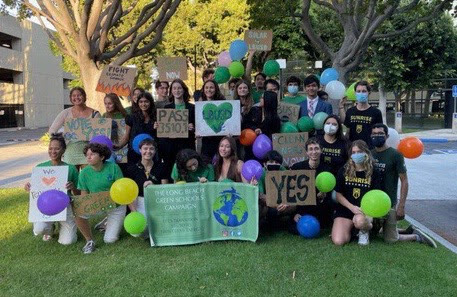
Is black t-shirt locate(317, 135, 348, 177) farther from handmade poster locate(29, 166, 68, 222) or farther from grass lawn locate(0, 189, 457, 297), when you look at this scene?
handmade poster locate(29, 166, 68, 222)

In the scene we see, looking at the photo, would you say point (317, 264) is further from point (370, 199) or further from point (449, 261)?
point (449, 261)

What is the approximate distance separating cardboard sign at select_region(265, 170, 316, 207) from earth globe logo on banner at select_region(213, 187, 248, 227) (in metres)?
0.36

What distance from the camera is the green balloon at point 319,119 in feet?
20.1

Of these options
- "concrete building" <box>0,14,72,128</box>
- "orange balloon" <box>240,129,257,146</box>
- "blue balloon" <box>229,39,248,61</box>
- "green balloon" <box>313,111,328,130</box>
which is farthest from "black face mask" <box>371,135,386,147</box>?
"concrete building" <box>0,14,72,128</box>

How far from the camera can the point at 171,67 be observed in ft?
24.5

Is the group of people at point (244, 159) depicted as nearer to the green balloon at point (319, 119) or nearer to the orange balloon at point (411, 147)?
the green balloon at point (319, 119)

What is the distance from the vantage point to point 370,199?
189 inches

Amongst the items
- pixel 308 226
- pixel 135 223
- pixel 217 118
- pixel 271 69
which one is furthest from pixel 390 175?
pixel 135 223

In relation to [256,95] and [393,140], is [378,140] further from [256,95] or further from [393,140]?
[256,95]

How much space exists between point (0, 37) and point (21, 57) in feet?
7.36

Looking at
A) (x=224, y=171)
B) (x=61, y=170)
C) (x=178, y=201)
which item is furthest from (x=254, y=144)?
(x=61, y=170)

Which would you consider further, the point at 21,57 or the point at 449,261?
the point at 21,57

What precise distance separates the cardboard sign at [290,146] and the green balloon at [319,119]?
1.09 feet

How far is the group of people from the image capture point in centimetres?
524
